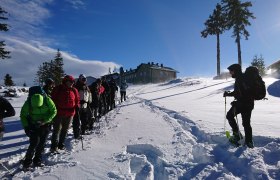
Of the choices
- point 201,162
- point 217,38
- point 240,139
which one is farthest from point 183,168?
point 217,38

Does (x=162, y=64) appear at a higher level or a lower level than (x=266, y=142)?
higher

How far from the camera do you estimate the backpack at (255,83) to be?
7.23m

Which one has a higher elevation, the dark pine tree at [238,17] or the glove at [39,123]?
the dark pine tree at [238,17]

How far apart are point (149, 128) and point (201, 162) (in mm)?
4361

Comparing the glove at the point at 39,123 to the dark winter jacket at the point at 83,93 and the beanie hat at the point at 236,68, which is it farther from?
the beanie hat at the point at 236,68

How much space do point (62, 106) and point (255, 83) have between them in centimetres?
508

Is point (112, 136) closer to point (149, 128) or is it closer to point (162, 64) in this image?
point (149, 128)

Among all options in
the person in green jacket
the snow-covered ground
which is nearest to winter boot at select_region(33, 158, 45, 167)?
the person in green jacket

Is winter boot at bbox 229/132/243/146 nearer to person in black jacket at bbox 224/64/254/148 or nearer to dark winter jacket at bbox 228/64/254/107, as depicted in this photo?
person in black jacket at bbox 224/64/254/148

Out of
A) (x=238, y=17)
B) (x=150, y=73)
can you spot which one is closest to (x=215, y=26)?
(x=238, y=17)

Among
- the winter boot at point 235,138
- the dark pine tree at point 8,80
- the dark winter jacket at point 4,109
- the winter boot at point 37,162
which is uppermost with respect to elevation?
the dark pine tree at point 8,80

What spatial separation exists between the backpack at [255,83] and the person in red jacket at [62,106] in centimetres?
473

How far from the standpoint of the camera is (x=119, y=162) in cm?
675

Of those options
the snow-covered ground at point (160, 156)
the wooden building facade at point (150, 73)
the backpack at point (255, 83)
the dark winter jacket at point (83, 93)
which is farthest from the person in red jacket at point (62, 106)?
the wooden building facade at point (150, 73)
